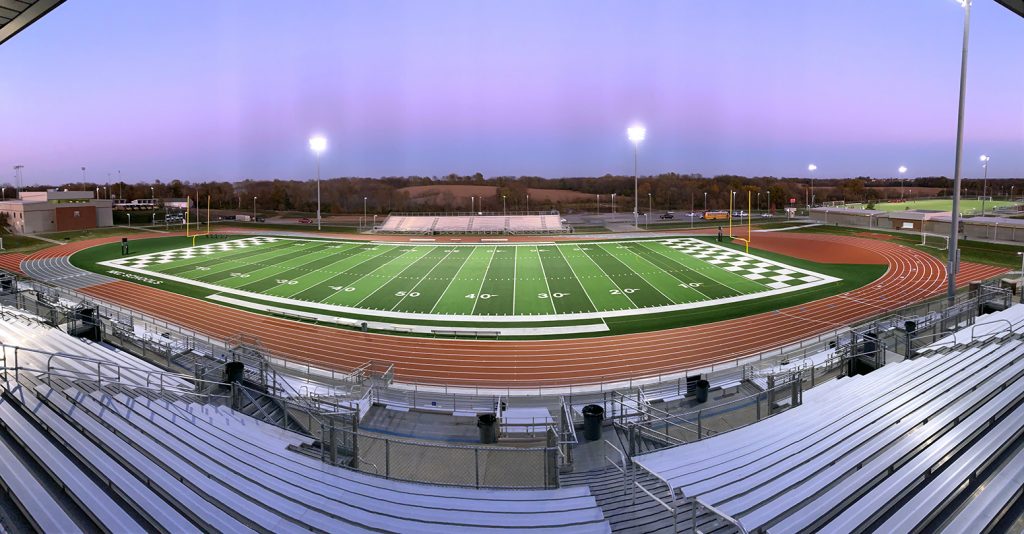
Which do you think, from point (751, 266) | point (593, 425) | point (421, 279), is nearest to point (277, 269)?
point (421, 279)

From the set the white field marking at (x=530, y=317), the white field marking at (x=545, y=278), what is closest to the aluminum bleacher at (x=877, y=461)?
the white field marking at (x=530, y=317)

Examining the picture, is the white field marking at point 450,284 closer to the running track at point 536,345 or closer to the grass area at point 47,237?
the running track at point 536,345

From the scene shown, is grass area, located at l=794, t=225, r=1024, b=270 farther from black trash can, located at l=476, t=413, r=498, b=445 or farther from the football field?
black trash can, located at l=476, t=413, r=498, b=445

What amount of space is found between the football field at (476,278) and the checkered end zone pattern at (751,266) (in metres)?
0.06

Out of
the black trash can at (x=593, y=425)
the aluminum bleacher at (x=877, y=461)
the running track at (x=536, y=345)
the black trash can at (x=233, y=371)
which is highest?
the aluminum bleacher at (x=877, y=461)

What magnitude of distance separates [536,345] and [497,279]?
1279cm

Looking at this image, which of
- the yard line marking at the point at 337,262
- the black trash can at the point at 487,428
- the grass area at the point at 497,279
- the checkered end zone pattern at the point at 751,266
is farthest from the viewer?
the checkered end zone pattern at the point at 751,266

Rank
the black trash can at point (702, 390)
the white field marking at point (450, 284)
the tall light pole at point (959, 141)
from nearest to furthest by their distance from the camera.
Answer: the black trash can at point (702, 390) → the tall light pole at point (959, 141) → the white field marking at point (450, 284)

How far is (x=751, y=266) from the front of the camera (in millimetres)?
35406

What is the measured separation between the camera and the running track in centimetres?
1814

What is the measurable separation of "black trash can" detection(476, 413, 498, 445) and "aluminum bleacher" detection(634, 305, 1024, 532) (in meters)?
3.84

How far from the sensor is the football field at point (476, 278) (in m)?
26.1

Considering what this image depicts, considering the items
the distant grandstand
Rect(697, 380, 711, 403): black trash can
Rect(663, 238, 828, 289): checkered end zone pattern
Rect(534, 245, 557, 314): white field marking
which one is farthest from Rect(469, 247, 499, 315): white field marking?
Rect(663, 238, 828, 289): checkered end zone pattern

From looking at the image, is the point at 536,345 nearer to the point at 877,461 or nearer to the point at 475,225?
the point at 877,461
